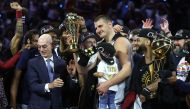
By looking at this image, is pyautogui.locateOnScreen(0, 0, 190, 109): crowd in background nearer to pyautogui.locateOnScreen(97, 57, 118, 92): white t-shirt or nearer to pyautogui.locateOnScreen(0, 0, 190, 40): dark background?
pyautogui.locateOnScreen(97, 57, 118, 92): white t-shirt

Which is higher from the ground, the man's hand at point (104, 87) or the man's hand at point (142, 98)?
the man's hand at point (104, 87)

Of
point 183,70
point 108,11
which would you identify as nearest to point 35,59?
point 183,70

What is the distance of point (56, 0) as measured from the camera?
13.4m

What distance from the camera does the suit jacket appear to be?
20.2 ft

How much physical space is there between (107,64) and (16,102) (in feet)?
5.44

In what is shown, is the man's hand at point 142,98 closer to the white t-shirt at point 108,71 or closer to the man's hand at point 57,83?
the white t-shirt at point 108,71

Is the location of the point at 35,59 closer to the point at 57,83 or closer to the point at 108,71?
the point at 57,83

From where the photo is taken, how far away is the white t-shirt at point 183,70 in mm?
6280

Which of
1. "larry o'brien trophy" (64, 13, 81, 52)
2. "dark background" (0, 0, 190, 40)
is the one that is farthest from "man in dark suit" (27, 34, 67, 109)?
"dark background" (0, 0, 190, 40)

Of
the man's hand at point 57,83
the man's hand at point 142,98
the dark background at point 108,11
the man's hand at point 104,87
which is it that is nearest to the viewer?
the man's hand at point 104,87

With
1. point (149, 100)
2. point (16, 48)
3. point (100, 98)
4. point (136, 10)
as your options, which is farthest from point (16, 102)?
point (136, 10)

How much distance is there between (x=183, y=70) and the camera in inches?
249

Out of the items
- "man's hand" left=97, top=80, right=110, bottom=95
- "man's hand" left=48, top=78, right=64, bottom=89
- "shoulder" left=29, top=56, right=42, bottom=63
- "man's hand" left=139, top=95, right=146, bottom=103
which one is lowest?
"man's hand" left=139, top=95, right=146, bottom=103

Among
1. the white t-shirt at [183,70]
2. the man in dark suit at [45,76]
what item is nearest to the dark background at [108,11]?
the white t-shirt at [183,70]
